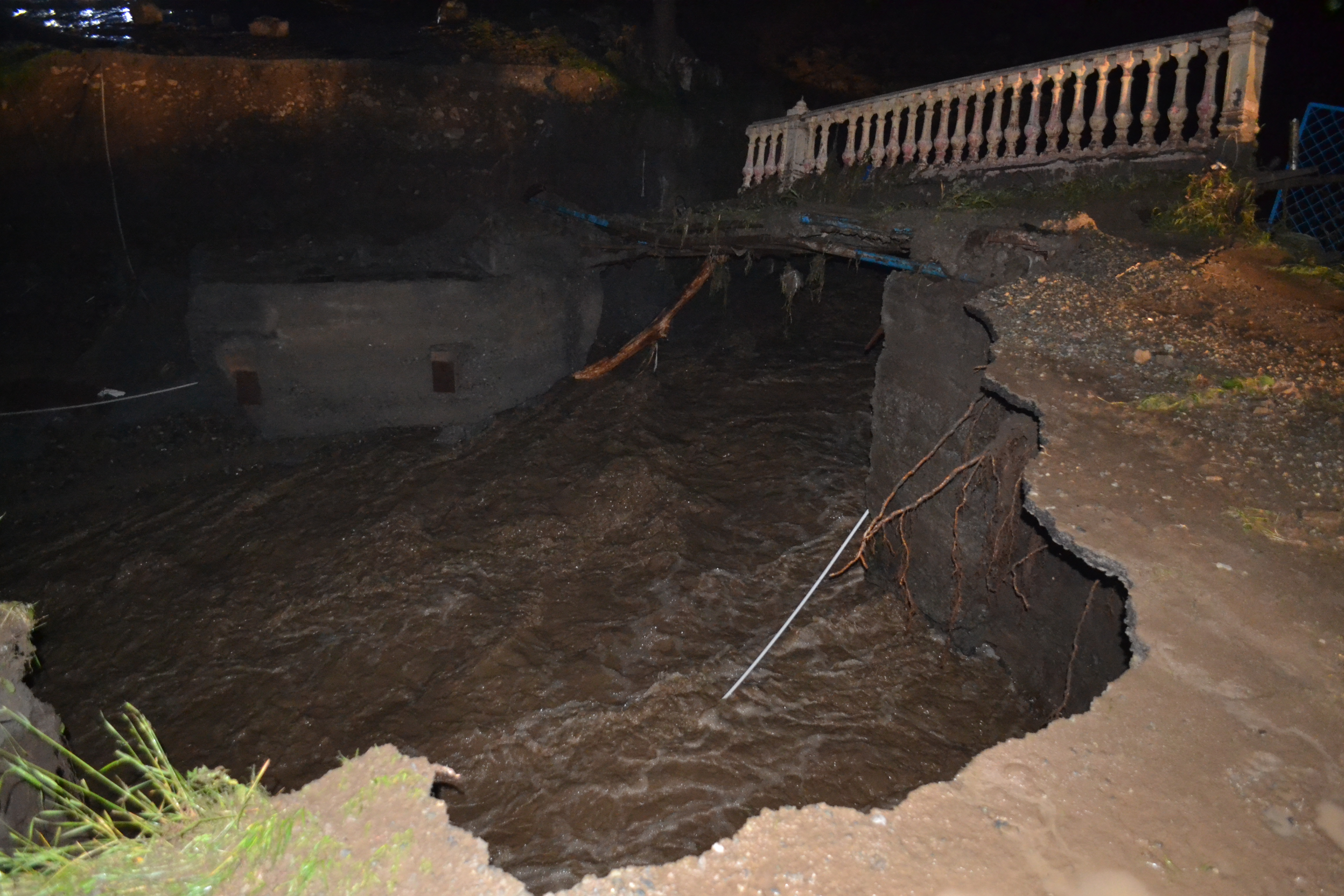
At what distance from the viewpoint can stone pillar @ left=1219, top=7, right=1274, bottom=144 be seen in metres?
4.87

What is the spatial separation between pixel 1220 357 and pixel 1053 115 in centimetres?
278

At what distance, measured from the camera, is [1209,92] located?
16.8ft

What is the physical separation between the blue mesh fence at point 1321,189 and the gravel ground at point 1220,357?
3422mm

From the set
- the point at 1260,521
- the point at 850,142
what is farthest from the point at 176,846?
the point at 850,142

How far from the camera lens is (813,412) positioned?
9.38 meters

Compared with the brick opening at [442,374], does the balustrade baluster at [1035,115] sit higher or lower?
higher

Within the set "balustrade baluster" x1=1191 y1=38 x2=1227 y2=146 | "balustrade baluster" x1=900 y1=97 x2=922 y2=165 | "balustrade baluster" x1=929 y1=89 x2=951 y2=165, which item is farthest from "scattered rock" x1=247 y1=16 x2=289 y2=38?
"balustrade baluster" x1=1191 y1=38 x2=1227 y2=146

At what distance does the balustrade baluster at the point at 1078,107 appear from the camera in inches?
220

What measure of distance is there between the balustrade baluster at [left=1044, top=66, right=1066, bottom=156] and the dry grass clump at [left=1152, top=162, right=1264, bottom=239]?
106cm

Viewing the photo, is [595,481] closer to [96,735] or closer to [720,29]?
[96,735]

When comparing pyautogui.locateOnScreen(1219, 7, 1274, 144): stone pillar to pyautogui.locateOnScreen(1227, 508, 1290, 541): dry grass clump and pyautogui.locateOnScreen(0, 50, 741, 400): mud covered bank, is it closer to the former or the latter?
pyautogui.locateOnScreen(1227, 508, 1290, 541): dry grass clump

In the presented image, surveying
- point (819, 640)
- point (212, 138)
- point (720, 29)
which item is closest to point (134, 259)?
point (212, 138)

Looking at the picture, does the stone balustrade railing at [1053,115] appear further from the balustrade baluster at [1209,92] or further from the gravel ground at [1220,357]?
the gravel ground at [1220,357]

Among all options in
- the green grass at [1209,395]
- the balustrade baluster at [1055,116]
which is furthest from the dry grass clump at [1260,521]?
the balustrade baluster at [1055,116]
